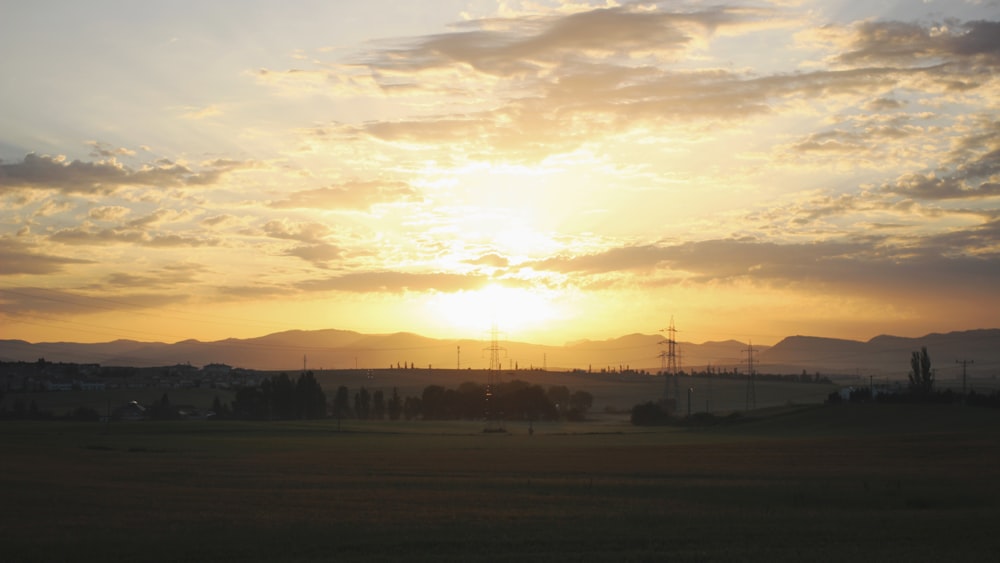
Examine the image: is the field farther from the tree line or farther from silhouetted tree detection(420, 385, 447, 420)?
silhouetted tree detection(420, 385, 447, 420)

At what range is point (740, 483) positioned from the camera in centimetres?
4528

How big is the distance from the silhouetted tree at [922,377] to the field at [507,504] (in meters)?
70.4

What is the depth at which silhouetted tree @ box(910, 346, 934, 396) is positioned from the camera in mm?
143125

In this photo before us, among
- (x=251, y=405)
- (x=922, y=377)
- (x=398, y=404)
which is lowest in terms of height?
(x=398, y=404)

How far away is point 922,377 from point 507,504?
6093 inches

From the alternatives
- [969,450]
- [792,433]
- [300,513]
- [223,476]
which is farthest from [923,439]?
[300,513]

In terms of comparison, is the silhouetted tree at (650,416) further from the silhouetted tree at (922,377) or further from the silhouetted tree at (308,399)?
the silhouetted tree at (308,399)

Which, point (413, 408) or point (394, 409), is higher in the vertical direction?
point (413, 408)

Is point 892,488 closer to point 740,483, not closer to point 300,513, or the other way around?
point 740,483

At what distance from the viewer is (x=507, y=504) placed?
36.4 metres

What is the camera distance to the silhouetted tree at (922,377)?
143 metres

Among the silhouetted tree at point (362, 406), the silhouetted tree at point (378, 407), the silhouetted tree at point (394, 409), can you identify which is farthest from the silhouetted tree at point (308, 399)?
the silhouetted tree at point (378, 407)

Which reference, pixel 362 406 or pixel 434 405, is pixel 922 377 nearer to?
pixel 434 405

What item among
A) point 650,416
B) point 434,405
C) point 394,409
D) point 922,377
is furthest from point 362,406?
point 922,377
